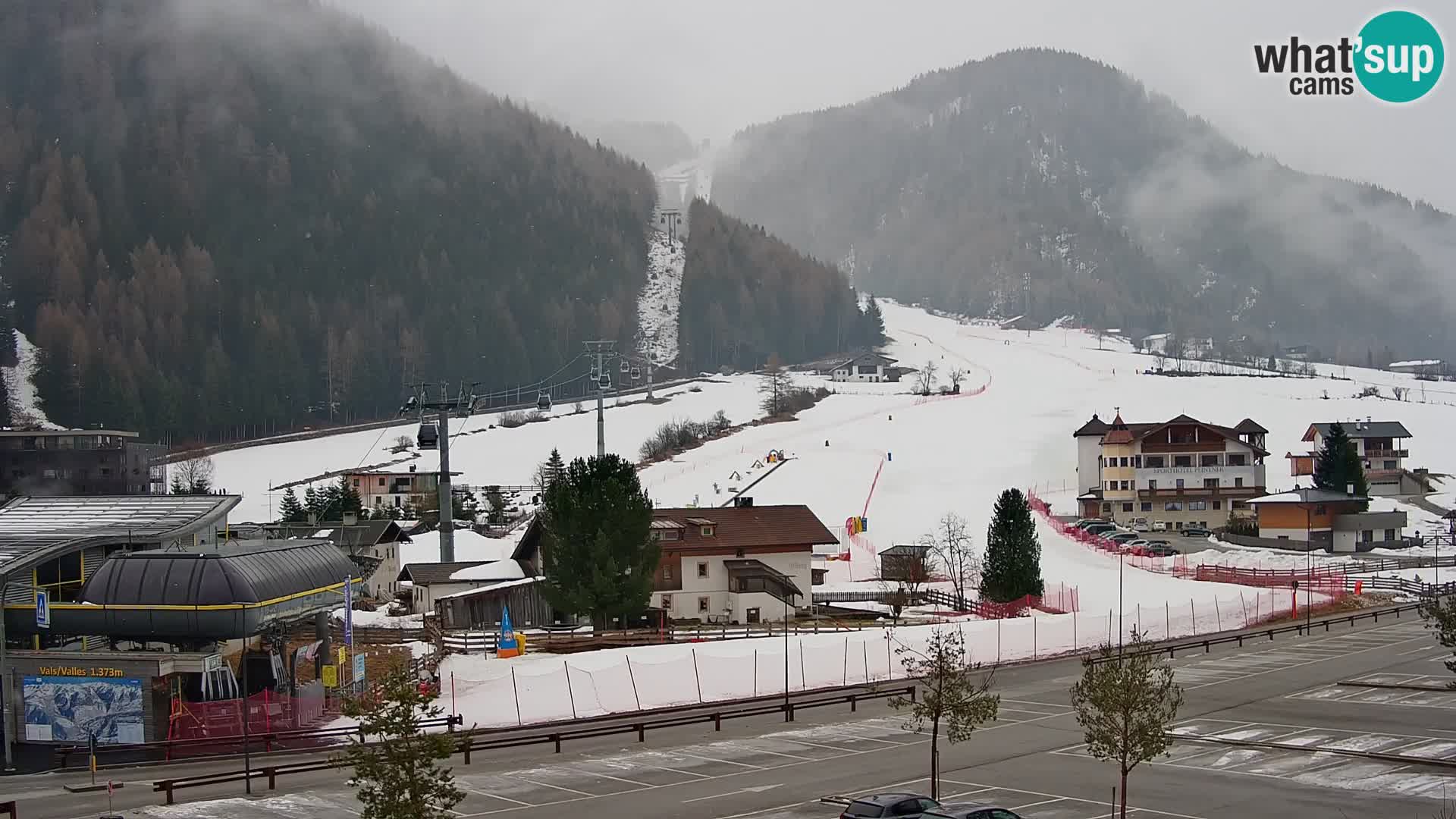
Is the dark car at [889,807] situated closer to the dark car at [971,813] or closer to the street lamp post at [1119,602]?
the dark car at [971,813]

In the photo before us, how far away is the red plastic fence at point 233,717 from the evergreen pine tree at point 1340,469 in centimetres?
5696

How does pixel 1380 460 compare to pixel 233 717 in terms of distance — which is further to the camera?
pixel 1380 460

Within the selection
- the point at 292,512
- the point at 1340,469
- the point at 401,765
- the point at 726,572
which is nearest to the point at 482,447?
the point at 292,512

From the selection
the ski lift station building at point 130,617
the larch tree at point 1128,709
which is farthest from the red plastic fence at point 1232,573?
the ski lift station building at point 130,617

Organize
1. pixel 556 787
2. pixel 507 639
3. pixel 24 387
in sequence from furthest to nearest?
pixel 24 387 < pixel 507 639 < pixel 556 787

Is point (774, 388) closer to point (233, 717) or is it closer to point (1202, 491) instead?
point (1202, 491)

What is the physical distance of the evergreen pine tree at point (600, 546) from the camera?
43719 millimetres

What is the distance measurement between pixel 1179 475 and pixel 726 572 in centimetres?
3722

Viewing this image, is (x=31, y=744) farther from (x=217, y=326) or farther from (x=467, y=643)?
(x=217, y=326)

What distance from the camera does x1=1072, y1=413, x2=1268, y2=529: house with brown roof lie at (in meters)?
77.8

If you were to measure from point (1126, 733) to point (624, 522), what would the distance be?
2546cm

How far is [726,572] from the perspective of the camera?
50.4 metres

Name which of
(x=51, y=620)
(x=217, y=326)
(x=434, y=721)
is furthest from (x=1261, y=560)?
(x=217, y=326)

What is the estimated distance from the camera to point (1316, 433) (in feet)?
313
